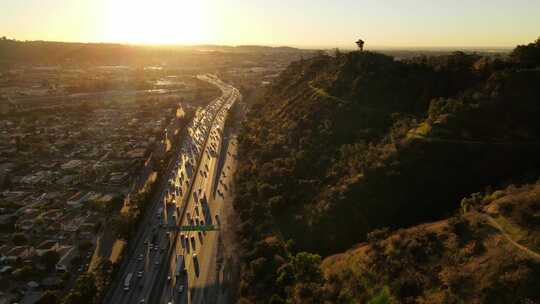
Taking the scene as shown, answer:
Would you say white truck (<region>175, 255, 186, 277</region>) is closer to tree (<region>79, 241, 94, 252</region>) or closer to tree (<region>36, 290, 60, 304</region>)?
tree (<region>36, 290, 60, 304</region>)

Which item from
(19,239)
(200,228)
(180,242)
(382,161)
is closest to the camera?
(382,161)

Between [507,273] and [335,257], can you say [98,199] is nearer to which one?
[335,257]

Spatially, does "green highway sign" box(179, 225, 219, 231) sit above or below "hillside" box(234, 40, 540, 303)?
below

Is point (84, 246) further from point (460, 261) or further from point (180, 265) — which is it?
point (460, 261)

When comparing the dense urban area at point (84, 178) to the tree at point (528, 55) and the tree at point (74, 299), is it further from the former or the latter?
the tree at point (528, 55)

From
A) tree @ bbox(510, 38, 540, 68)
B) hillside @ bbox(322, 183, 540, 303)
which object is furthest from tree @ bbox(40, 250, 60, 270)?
tree @ bbox(510, 38, 540, 68)

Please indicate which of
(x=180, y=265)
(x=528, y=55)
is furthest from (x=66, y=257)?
(x=528, y=55)
